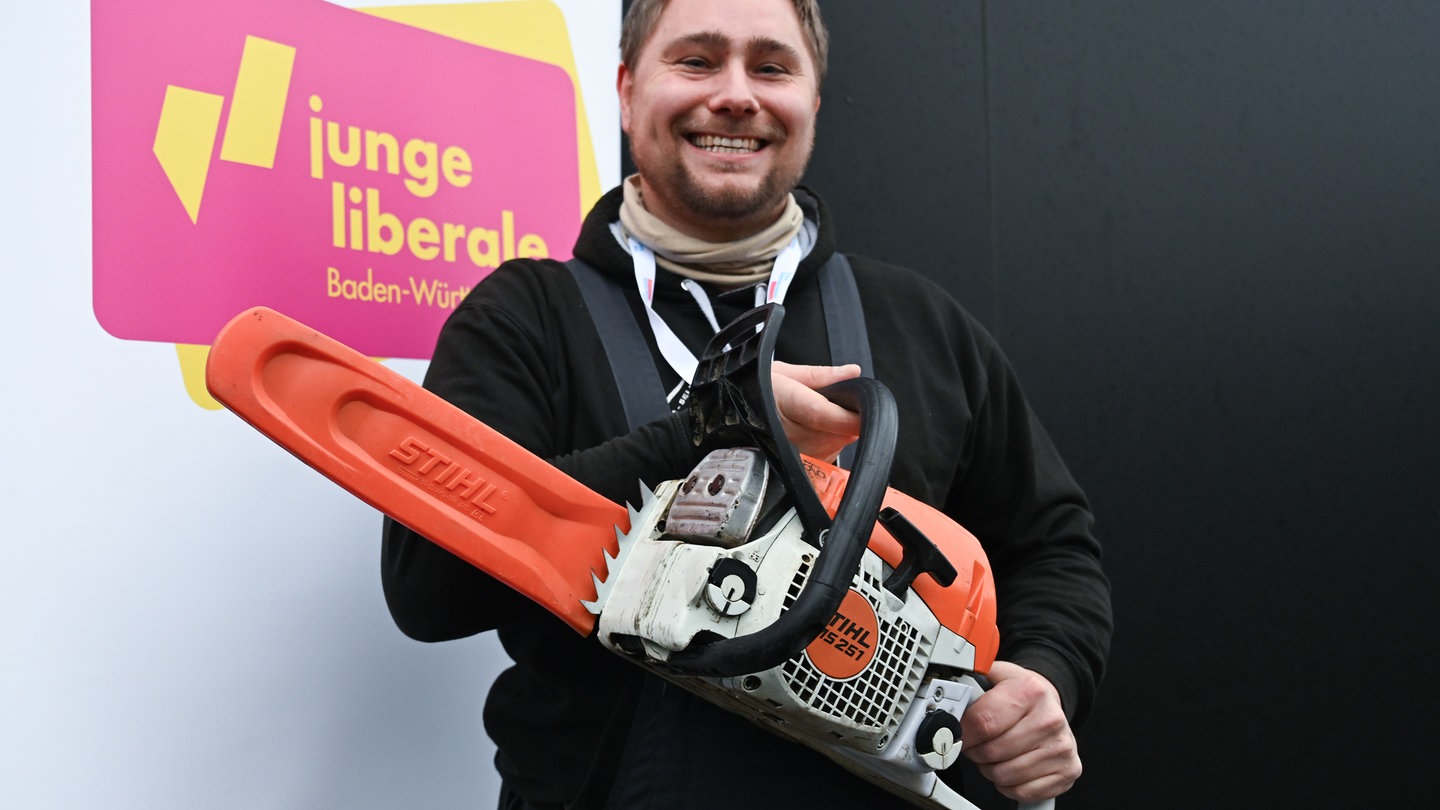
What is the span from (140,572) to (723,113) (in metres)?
1.02

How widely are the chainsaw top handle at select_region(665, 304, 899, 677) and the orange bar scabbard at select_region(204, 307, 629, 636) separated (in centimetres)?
16

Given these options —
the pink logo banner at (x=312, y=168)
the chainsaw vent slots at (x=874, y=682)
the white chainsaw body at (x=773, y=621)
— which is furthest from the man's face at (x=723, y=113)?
the chainsaw vent slots at (x=874, y=682)

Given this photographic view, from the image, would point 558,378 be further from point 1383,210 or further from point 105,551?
point 1383,210

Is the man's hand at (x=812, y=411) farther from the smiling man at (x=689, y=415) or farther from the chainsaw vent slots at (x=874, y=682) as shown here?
the chainsaw vent slots at (x=874, y=682)

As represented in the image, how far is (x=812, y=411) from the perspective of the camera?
3.72 feet

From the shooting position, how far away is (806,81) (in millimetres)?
1705

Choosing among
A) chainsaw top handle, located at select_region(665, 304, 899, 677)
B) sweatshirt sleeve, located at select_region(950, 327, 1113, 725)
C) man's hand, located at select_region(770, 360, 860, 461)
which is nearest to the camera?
chainsaw top handle, located at select_region(665, 304, 899, 677)

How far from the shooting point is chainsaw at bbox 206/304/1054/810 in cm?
96

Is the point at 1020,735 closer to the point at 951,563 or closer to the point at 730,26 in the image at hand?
the point at 951,563

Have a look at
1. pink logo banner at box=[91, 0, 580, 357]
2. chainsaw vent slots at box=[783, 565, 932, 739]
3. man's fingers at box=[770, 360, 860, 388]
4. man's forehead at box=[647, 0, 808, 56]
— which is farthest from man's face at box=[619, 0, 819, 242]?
chainsaw vent slots at box=[783, 565, 932, 739]

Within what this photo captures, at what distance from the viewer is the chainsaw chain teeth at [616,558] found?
1.09 metres

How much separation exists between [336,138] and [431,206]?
189 mm

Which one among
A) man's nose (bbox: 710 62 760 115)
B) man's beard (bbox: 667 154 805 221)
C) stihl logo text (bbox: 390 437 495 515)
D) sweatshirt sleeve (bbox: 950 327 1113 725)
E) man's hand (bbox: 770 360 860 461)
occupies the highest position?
man's nose (bbox: 710 62 760 115)

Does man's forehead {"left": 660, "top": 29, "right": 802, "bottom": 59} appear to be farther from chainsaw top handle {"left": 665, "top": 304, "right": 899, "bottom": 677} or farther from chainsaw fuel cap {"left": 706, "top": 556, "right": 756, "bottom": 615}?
chainsaw fuel cap {"left": 706, "top": 556, "right": 756, "bottom": 615}
